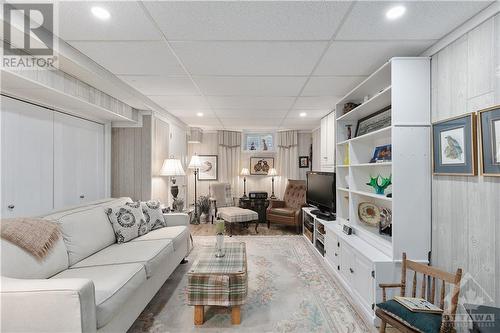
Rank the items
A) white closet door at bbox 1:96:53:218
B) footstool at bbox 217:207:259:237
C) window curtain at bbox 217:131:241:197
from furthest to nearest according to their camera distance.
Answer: window curtain at bbox 217:131:241:197, footstool at bbox 217:207:259:237, white closet door at bbox 1:96:53:218

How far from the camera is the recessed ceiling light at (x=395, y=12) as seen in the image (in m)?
1.43

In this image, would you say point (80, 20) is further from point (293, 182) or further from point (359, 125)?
point (293, 182)

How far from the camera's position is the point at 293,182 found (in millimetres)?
5191

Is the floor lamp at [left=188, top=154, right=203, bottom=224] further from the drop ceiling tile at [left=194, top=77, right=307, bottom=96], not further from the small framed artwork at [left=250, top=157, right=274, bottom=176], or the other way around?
the drop ceiling tile at [left=194, top=77, right=307, bottom=96]

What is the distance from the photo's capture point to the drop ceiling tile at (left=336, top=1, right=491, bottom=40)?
1.41 metres

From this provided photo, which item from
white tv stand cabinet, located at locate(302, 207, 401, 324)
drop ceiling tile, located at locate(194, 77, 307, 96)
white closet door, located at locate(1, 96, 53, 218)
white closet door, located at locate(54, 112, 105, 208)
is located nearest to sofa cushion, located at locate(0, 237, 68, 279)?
white closet door, located at locate(1, 96, 53, 218)

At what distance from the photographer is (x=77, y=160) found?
299 cm

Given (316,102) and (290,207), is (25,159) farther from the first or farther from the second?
(290,207)

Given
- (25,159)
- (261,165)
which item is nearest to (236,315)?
(25,159)

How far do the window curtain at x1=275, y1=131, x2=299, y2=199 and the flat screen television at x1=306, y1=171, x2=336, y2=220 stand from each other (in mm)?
1625

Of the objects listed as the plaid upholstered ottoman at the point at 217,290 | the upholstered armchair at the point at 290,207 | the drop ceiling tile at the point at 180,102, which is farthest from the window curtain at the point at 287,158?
the plaid upholstered ottoman at the point at 217,290

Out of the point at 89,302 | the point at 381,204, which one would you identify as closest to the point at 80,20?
the point at 89,302

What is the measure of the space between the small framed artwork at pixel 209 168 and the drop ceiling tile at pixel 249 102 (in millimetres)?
2419

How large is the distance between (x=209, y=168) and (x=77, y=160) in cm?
326
